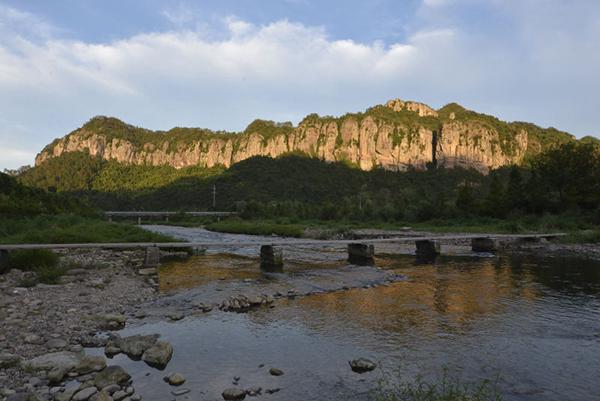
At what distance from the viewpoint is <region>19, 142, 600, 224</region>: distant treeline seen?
5475cm

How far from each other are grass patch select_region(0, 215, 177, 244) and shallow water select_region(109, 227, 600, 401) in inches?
536

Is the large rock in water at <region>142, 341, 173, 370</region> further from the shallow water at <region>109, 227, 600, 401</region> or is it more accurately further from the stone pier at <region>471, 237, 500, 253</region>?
the stone pier at <region>471, 237, 500, 253</region>

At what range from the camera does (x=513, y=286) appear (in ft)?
62.3

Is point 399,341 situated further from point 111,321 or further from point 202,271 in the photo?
point 202,271

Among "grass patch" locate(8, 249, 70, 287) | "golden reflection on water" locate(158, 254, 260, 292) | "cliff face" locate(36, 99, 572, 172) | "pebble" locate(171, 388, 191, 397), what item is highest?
"cliff face" locate(36, 99, 572, 172)

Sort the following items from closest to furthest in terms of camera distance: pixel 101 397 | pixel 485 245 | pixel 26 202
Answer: pixel 101 397
pixel 485 245
pixel 26 202

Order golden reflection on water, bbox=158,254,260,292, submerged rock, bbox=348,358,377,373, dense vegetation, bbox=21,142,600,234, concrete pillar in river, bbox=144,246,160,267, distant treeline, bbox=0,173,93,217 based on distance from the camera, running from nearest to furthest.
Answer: submerged rock, bbox=348,358,377,373 < golden reflection on water, bbox=158,254,260,292 < concrete pillar in river, bbox=144,246,160,267 < distant treeline, bbox=0,173,93,217 < dense vegetation, bbox=21,142,600,234

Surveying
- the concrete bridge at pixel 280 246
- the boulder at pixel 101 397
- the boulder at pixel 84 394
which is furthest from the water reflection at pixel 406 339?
the concrete bridge at pixel 280 246

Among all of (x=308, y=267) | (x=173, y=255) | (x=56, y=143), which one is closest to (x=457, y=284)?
(x=308, y=267)

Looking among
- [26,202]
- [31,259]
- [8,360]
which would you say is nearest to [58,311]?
[8,360]

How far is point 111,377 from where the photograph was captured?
27.1 feet

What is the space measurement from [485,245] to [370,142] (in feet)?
436

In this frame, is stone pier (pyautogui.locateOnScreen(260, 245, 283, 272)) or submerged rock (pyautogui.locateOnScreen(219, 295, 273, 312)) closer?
submerged rock (pyautogui.locateOnScreen(219, 295, 273, 312))

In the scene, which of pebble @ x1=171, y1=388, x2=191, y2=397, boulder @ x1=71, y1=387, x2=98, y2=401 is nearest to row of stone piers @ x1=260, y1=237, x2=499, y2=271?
pebble @ x1=171, y1=388, x2=191, y2=397
